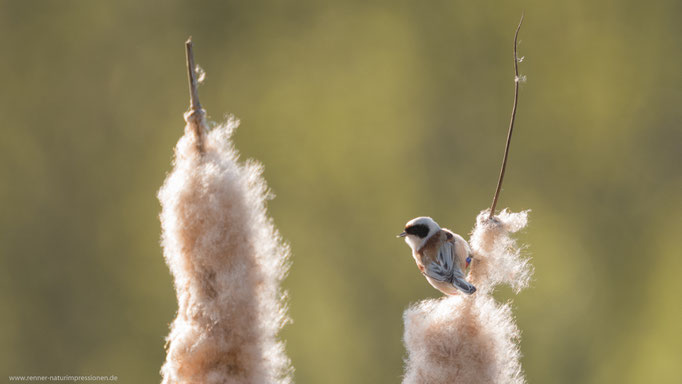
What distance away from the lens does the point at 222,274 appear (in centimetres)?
114

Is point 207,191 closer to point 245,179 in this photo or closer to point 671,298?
point 245,179

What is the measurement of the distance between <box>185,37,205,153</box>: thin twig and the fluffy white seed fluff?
5 centimetres

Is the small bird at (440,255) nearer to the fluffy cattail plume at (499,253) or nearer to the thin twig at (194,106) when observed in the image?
the fluffy cattail plume at (499,253)

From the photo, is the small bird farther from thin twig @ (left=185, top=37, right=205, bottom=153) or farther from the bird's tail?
thin twig @ (left=185, top=37, right=205, bottom=153)

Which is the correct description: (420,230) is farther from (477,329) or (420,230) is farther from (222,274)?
(222,274)

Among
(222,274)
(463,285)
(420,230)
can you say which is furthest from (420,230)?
(222,274)

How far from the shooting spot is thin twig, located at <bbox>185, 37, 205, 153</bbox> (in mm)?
1112

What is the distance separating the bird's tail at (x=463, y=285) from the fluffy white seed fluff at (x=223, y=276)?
38cm

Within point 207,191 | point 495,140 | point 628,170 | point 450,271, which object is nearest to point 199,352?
point 207,191

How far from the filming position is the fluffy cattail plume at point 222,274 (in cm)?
114

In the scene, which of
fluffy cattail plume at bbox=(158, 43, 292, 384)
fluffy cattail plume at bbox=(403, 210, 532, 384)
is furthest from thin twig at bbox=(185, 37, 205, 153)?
fluffy cattail plume at bbox=(403, 210, 532, 384)

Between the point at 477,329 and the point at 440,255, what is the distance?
0.79 ft

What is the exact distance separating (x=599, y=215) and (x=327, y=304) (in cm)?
249

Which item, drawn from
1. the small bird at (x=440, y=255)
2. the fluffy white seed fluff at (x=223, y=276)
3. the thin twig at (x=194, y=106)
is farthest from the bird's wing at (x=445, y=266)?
the thin twig at (x=194, y=106)
